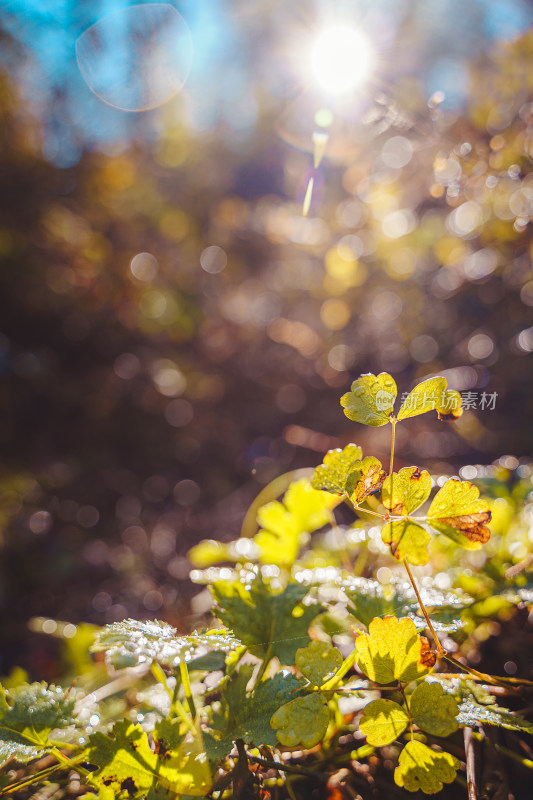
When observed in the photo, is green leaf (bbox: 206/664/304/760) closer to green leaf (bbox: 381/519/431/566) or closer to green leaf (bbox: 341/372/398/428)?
green leaf (bbox: 381/519/431/566)

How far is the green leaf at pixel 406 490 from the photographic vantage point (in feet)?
1.88

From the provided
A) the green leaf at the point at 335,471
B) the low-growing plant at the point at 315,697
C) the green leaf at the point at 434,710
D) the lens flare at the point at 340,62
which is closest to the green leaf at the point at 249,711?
the low-growing plant at the point at 315,697

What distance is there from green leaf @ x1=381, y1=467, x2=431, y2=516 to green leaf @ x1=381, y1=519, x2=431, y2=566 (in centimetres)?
2

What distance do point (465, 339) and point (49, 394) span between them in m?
2.30

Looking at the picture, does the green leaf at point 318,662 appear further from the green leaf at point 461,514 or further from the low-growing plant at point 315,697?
the green leaf at point 461,514

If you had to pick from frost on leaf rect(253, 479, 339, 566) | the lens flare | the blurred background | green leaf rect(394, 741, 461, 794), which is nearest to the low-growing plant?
green leaf rect(394, 741, 461, 794)

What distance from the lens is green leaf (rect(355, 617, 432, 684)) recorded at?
0.54 meters

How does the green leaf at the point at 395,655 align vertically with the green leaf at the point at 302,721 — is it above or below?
above

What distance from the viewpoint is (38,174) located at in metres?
2.90

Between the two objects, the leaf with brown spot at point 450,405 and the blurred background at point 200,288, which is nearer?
the leaf with brown spot at point 450,405

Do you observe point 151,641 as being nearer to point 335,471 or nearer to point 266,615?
point 266,615

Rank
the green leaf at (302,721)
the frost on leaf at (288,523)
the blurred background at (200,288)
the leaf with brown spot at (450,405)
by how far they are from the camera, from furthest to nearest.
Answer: the blurred background at (200,288) < the frost on leaf at (288,523) < the leaf with brown spot at (450,405) < the green leaf at (302,721)

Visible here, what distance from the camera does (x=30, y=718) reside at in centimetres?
60

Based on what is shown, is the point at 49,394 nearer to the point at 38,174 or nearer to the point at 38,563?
the point at 38,563
